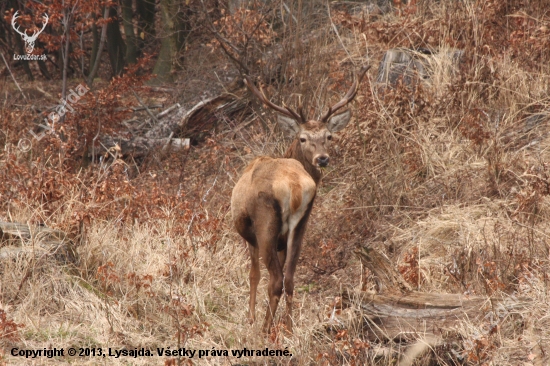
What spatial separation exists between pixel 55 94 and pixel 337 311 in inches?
491

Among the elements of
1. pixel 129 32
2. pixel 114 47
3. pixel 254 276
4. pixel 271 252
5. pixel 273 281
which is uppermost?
pixel 271 252


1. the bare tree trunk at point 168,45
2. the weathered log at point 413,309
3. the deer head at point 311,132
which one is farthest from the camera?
the bare tree trunk at point 168,45

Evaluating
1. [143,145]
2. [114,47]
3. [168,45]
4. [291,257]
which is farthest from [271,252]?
[114,47]

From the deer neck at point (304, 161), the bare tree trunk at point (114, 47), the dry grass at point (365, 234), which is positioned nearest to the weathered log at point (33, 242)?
the dry grass at point (365, 234)

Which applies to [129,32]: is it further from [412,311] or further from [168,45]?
[412,311]

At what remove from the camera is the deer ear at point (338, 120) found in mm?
8492

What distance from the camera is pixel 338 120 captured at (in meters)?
8.55

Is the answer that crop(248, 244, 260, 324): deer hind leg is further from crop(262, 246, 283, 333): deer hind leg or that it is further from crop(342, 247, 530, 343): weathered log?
crop(342, 247, 530, 343): weathered log

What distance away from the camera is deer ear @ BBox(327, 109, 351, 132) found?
849 cm

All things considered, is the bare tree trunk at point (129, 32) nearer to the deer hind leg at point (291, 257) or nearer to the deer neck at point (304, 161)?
the deer neck at point (304, 161)

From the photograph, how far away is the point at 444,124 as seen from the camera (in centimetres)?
1041

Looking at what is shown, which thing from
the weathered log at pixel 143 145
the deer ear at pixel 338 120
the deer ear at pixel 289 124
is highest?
the deer ear at pixel 289 124

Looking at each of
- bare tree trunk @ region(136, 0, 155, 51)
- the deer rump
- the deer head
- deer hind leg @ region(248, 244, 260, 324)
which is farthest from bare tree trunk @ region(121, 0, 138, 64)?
the deer rump

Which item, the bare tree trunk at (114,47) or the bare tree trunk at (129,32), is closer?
the bare tree trunk at (129,32)
